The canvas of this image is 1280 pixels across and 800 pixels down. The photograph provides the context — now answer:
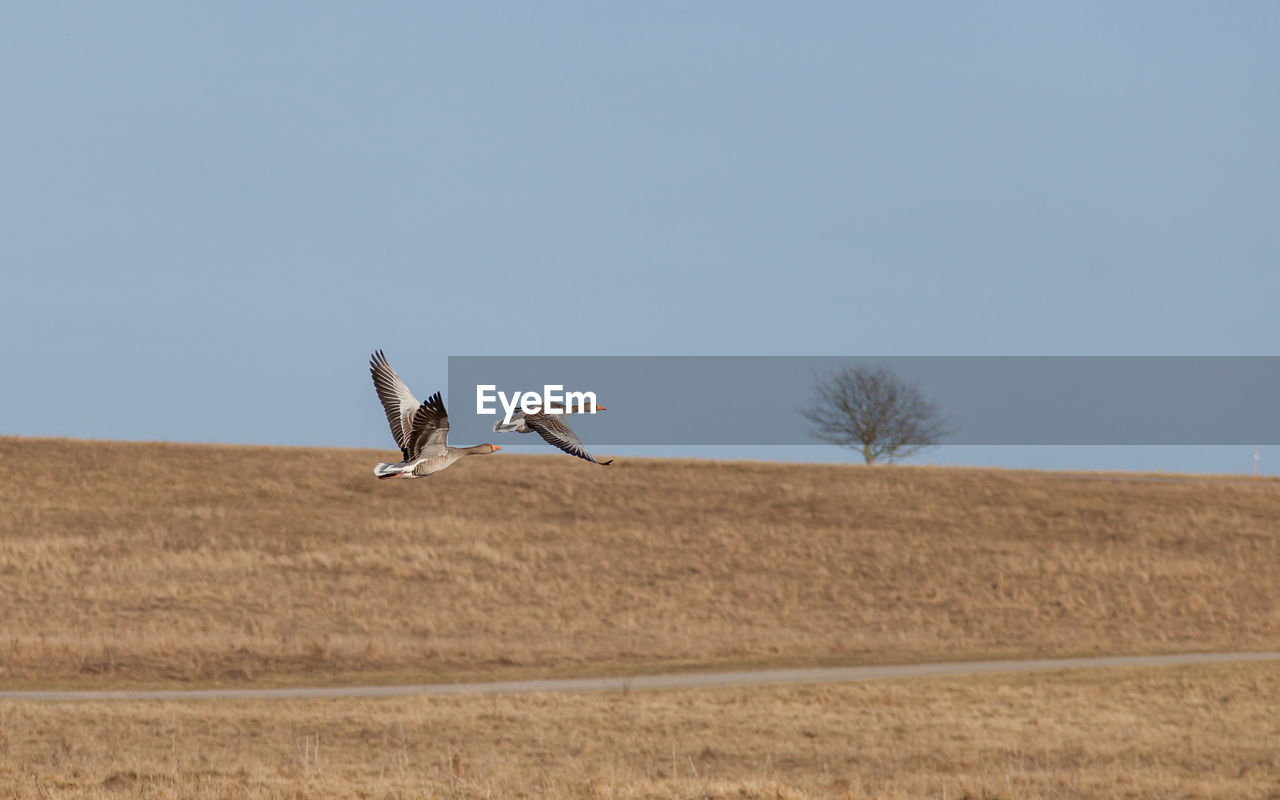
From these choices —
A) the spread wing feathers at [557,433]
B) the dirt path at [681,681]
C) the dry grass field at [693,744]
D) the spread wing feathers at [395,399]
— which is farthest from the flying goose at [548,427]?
the dirt path at [681,681]

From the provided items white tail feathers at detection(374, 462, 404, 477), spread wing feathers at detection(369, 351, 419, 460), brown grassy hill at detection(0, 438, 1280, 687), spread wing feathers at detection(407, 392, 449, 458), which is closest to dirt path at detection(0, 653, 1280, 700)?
brown grassy hill at detection(0, 438, 1280, 687)

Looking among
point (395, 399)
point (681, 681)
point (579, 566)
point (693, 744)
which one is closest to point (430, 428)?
point (395, 399)

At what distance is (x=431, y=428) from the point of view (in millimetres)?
3805

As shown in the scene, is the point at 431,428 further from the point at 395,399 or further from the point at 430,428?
the point at 395,399

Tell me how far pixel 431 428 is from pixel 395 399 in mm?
283

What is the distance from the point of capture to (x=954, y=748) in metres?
28.1

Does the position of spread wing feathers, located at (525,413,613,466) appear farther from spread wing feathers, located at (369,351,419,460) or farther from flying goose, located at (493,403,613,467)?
spread wing feathers, located at (369,351,419,460)

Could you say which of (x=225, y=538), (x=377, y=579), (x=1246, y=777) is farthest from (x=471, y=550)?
(x=1246, y=777)

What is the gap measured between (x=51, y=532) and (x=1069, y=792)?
45.2m

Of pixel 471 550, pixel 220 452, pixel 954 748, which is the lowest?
pixel 954 748

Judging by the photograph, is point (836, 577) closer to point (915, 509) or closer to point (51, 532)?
point (915, 509)

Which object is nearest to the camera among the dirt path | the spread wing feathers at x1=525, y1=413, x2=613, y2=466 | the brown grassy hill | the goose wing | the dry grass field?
the spread wing feathers at x1=525, y1=413, x2=613, y2=466

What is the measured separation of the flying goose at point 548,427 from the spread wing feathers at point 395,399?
277 mm

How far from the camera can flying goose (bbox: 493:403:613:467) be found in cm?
366
